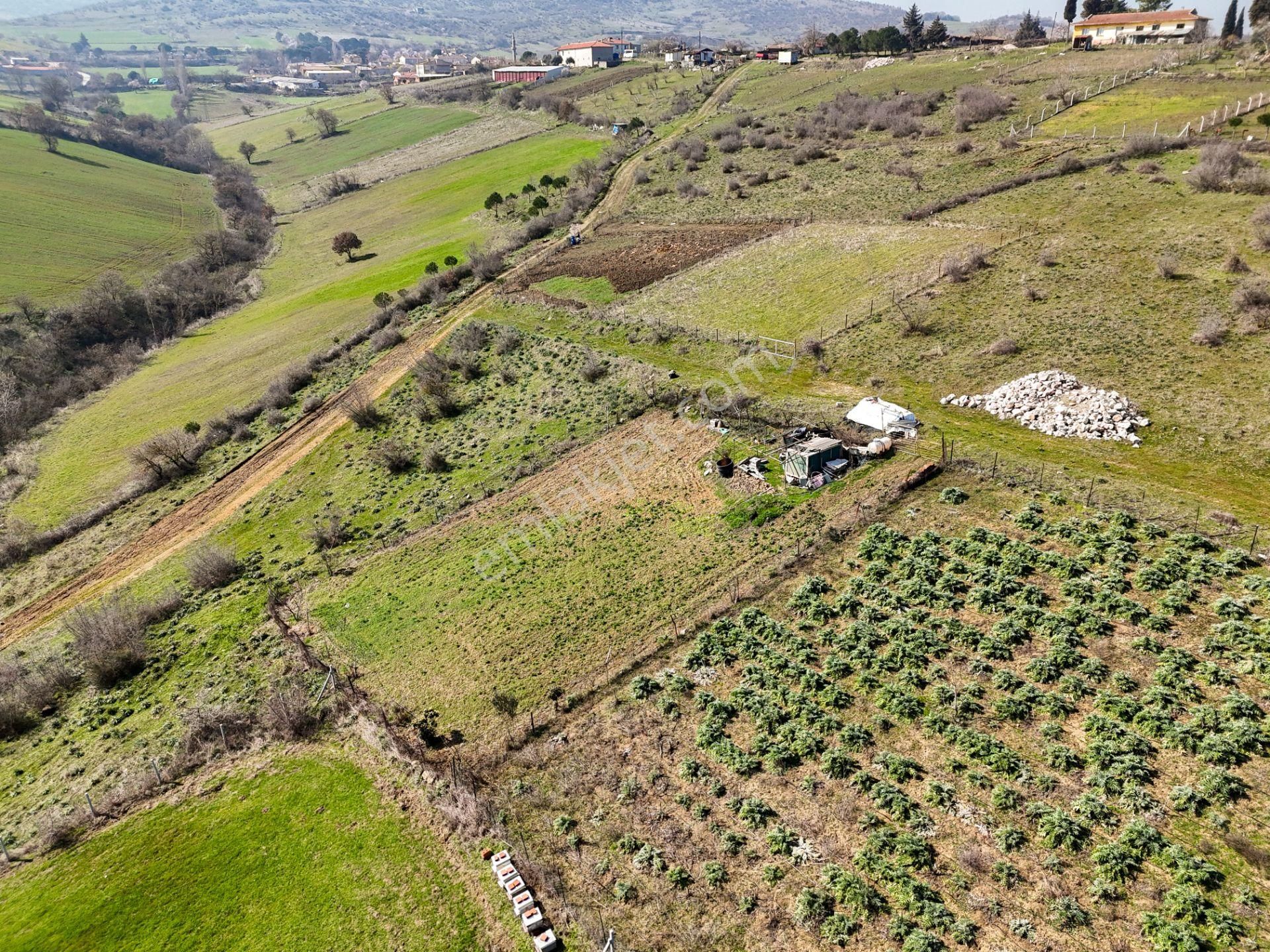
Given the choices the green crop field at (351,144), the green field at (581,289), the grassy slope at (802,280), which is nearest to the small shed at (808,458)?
the grassy slope at (802,280)

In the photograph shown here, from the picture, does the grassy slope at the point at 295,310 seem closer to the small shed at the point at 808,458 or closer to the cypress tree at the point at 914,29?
the small shed at the point at 808,458

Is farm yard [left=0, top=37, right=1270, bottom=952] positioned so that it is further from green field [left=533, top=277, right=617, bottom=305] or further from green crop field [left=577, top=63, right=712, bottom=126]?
green crop field [left=577, top=63, right=712, bottom=126]

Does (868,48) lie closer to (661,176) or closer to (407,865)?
(661,176)

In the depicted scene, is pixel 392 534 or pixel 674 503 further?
pixel 392 534

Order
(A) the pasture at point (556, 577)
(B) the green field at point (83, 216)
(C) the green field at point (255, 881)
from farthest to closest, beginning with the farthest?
(B) the green field at point (83, 216), (A) the pasture at point (556, 577), (C) the green field at point (255, 881)

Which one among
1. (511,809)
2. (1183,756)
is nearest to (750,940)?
(511,809)

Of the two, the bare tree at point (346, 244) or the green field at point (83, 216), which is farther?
the bare tree at point (346, 244)

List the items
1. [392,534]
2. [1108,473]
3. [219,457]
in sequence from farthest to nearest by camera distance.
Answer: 1. [219,457]
2. [392,534]
3. [1108,473]
